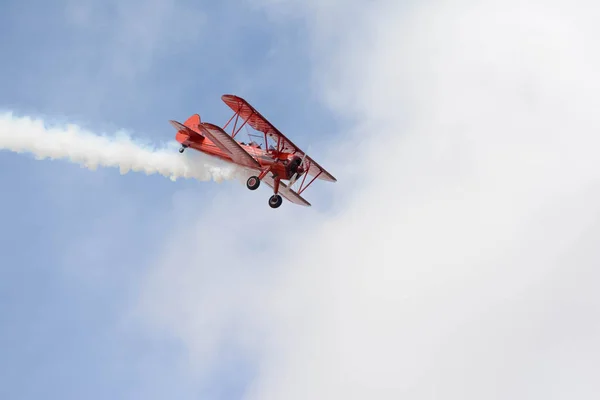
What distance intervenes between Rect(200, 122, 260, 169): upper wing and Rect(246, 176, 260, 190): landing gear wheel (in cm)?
66

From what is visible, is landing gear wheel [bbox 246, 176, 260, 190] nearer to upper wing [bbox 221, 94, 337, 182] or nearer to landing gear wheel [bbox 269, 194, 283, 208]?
landing gear wheel [bbox 269, 194, 283, 208]

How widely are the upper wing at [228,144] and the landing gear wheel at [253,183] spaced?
661mm

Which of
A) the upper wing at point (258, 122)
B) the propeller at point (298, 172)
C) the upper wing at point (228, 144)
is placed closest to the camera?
the upper wing at point (228, 144)

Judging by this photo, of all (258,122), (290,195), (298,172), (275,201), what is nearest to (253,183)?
(275,201)

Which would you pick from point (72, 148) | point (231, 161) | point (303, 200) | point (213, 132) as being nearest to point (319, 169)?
point (303, 200)

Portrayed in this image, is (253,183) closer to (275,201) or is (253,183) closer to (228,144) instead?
(275,201)

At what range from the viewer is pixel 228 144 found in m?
41.2

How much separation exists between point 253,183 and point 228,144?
247cm

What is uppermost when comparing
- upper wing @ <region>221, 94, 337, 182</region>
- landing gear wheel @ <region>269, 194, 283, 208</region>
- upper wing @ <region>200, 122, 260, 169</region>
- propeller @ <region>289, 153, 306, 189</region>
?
upper wing @ <region>221, 94, 337, 182</region>

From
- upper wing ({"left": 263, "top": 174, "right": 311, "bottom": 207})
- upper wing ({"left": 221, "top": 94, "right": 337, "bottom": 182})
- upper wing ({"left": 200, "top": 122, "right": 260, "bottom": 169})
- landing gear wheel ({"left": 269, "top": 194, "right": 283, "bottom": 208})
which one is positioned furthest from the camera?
upper wing ({"left": 263, "top": 174, "right": 311, "bottom": 207})

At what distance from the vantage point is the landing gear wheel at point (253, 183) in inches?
1667

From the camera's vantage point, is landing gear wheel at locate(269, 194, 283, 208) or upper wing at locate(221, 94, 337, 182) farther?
landing gear wheel at locate(269, 194, 283, 208)

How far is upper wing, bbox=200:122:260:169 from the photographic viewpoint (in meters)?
39.7

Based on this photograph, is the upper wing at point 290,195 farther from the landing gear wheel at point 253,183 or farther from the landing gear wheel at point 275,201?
the landing gear wheel at point 253,183
